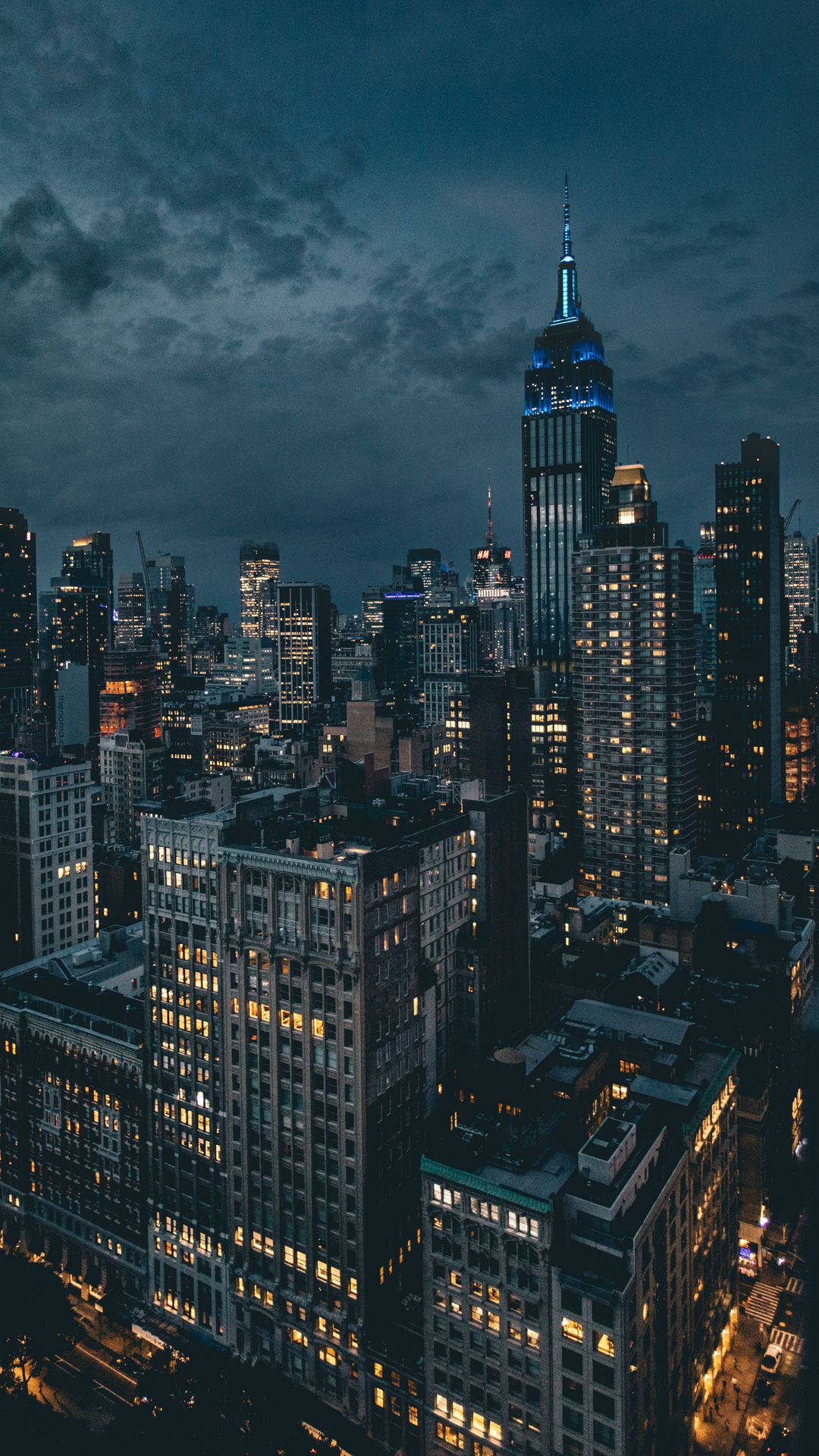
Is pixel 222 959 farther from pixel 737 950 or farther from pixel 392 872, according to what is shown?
pixel 737 950

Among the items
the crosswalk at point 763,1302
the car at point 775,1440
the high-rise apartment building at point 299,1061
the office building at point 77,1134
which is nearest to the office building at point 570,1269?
the car at point 775,1440

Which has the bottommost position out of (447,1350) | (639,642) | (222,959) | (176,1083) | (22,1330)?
(22,1330)

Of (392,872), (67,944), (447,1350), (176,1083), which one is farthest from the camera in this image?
(67,944)

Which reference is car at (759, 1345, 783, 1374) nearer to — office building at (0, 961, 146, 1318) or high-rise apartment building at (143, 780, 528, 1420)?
high-rise apartment building at (143, 780, 528, 1420)

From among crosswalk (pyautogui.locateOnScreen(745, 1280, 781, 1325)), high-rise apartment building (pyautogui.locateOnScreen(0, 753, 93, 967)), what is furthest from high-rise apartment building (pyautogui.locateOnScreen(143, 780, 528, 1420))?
high-rise apartment building (pyautogui.locateOnScreen(0, 753, 93, 967))

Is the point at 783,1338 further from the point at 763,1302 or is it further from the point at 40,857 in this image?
the point at 40,857

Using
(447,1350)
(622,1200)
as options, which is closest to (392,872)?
(622,1200)

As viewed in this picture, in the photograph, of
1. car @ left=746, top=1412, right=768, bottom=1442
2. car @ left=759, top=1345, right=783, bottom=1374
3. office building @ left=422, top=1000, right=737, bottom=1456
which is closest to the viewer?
office building @ left=422, top=1000, right=737, bottom=1456

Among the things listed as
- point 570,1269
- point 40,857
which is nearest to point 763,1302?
point 570,1269
